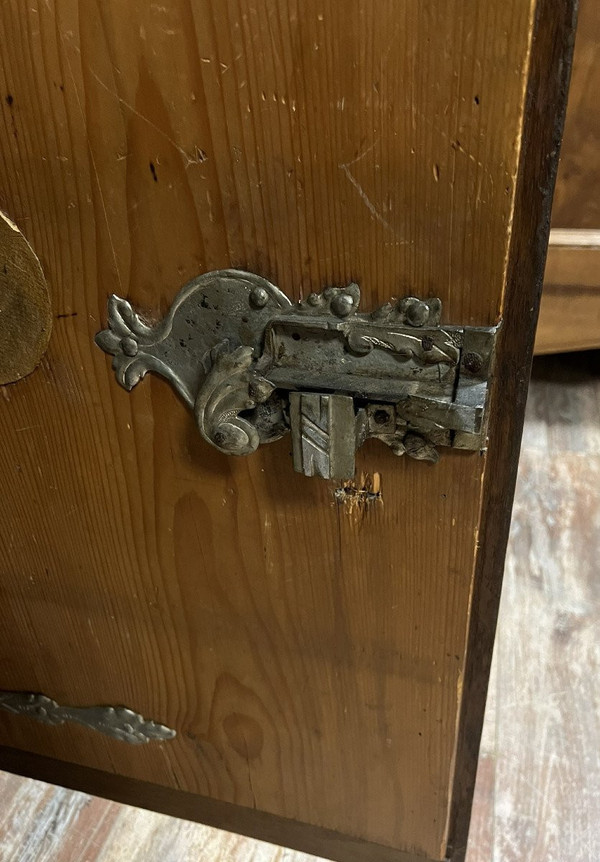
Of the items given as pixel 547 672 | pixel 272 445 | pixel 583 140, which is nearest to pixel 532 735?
pixel 547 672

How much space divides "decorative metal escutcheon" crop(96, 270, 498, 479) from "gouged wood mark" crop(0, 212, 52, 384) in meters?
0.05

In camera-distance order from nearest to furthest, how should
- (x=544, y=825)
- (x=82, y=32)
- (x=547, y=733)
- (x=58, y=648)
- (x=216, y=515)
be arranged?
(x=82, y=32), (x=216, y=515), (x=58, y=648), (x=544, y=825), (x=547, y=733)

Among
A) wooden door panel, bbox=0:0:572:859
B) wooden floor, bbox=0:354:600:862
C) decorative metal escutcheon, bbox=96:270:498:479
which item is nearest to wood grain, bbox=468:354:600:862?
wooden floor, bbox=0:354:600:862

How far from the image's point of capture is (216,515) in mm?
556

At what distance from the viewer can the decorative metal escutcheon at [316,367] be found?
42 cm

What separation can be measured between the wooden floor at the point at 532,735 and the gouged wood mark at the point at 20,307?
1.53 ft

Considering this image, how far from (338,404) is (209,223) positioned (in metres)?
0.13

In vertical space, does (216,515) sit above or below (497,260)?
below

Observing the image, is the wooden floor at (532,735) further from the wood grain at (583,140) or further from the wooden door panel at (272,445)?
the wood grain at (583,140)

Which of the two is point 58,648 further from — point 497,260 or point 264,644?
point 497,260

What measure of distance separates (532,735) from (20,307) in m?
0.91

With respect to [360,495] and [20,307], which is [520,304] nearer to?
[360,495]

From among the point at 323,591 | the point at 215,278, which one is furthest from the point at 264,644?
the point at 215,278

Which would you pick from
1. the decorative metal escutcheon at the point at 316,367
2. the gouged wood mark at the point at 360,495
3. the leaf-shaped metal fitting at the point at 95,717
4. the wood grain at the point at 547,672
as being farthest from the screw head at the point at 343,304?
the wood grain at the point at 547,672
